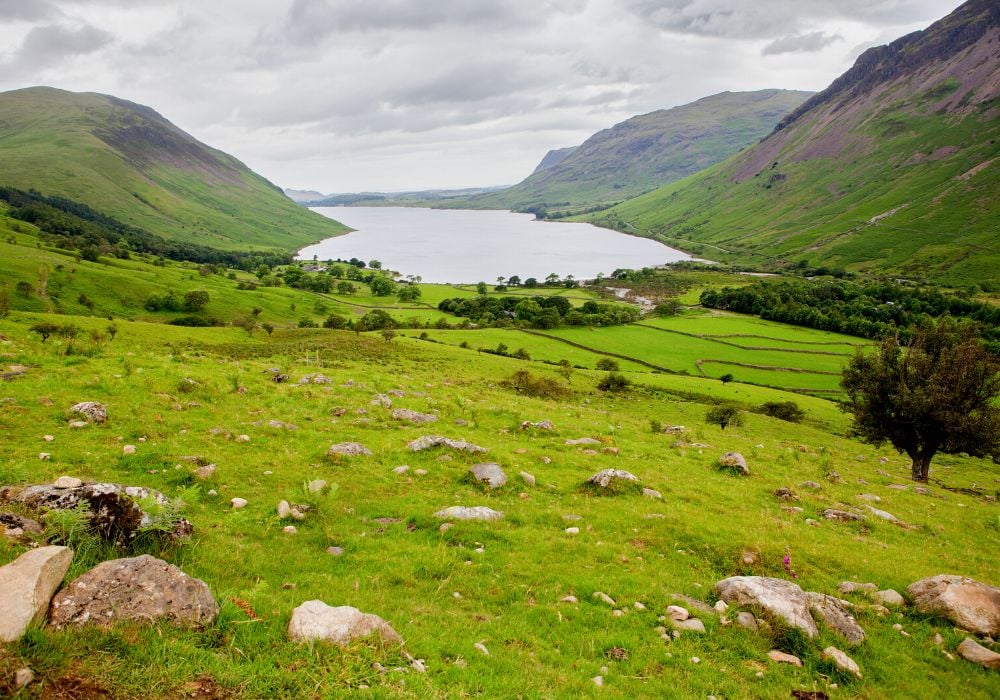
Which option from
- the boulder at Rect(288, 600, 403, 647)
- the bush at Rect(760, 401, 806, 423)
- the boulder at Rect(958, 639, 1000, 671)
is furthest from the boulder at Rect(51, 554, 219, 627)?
the bush at Rect(760, 401, 806, 423)

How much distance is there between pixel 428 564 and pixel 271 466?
24.4 ft

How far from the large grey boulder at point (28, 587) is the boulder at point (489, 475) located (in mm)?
10793

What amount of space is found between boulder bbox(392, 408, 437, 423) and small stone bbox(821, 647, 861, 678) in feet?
58.1

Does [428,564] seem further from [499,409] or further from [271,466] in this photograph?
[499,409]

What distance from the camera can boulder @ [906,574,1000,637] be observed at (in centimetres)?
1008

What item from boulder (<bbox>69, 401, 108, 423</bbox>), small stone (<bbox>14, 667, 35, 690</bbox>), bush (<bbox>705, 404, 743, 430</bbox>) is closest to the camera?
small stone (<bbox>14, 667, 35, 690</bbox>)

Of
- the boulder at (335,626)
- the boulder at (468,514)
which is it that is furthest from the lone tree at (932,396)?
the boulder at (335,626)

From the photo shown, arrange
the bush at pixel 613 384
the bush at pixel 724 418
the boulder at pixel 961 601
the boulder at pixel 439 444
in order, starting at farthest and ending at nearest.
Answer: the bush at pixel 613 384 < the bush at pixel 724 418 < the boulder at pixel 439 444 < the boulder at pixel 961 601

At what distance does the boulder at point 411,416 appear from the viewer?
23.5 meters

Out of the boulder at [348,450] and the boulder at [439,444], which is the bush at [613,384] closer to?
the boulder at [439,444]

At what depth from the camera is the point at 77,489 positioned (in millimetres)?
9273

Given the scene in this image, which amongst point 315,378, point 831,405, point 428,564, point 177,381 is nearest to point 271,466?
point 428,564

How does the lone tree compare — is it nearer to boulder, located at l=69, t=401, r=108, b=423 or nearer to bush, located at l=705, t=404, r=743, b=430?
bush, located at l=705, t=404, r=743, b=430

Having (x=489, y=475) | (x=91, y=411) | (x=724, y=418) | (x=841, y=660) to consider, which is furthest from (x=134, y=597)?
(x=724, y=418)
